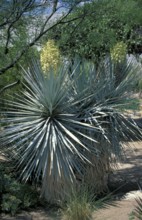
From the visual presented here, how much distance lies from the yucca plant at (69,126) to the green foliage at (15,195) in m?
0.26

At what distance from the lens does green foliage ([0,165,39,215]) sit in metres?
6.86

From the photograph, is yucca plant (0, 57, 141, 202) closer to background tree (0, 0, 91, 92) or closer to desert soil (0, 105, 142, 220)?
desert soil (0, 105, 142, 220)

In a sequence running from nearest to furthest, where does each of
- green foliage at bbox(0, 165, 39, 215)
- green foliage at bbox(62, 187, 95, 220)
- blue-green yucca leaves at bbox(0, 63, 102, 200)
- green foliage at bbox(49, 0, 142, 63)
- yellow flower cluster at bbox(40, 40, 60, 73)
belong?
green foliage at bbox(62, 187, 95, 220) → blue-green yucca leaves at bbox(0, 63, 102, 200) → green foliage at bbox(0, 165, 39, 215) → yellow flower cluster at bbox(40, 40, 60, 73) → green foliage at bbox(49, 0, 142, 63)

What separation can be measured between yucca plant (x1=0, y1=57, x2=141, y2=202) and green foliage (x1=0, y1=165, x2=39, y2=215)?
256mm

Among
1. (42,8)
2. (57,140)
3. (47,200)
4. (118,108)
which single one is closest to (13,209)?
(47,200)

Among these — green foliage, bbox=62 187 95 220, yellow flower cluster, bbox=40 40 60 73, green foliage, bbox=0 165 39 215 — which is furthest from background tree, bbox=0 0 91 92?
green foliage, bbox=62 187 95 220

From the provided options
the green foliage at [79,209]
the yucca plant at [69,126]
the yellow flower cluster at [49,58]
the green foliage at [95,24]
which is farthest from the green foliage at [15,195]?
the green foliage at [95,24]

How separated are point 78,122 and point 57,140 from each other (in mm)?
473

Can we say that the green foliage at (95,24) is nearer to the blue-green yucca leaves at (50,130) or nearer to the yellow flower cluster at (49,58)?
the yellow flower cluster at (49,58)

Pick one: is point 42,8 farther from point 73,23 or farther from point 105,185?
point 105,185

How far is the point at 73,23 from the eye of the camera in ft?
36.7

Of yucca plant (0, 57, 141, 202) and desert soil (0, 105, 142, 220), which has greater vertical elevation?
yucca plant (0, 57, 141, 202)

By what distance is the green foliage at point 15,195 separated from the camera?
6858 millimetres

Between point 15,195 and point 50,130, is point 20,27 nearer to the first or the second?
point 50,130
